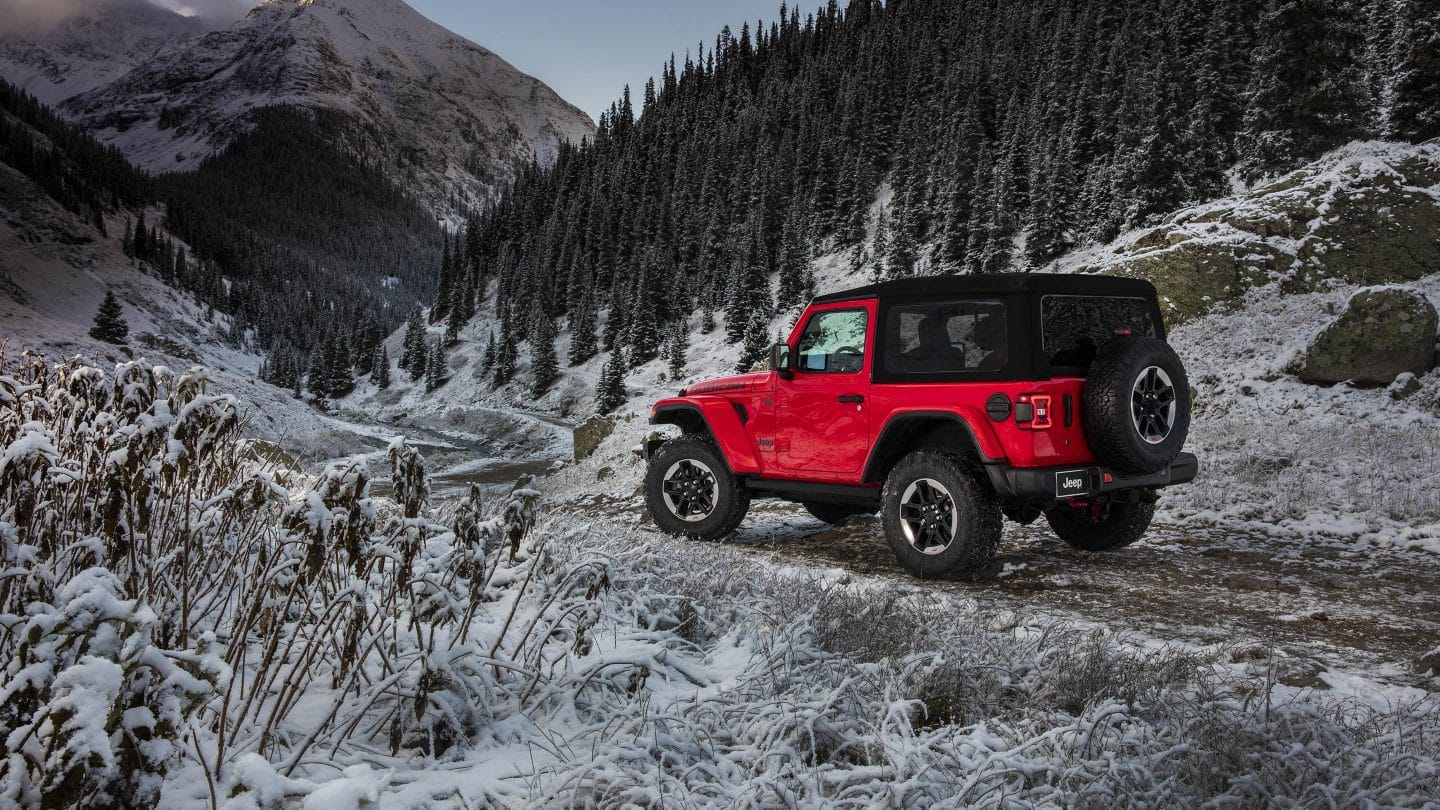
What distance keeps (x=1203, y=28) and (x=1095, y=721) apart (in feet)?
185

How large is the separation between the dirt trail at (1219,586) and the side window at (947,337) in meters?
1.69

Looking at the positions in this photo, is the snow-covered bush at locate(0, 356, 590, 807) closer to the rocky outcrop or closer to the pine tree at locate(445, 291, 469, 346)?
the rocky outcrop

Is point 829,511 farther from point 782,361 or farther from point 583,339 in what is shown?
point 583,339

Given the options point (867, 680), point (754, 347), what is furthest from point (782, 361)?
point (754, 347)

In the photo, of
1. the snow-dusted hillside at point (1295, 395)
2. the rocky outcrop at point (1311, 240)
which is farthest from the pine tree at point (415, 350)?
the rocky outcrop at point (1311, 240)

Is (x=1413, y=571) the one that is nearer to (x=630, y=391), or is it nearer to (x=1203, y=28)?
(x=630, y=391)

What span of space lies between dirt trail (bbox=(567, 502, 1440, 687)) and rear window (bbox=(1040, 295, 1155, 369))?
172 cm

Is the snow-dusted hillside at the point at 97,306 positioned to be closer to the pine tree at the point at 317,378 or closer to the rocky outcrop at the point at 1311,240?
the pine tree at the point at 317,378

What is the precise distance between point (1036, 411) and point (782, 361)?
2268mm

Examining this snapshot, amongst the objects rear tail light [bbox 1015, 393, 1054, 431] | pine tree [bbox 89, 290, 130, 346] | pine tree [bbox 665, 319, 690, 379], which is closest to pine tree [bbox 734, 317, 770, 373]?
pine tree [bbox 665, 319, 690, 379]

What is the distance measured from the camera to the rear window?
5652 mm

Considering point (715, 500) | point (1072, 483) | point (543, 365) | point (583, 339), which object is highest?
point (583, 339)

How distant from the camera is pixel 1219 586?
18.1ft

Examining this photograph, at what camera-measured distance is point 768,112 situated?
73.2 metres
